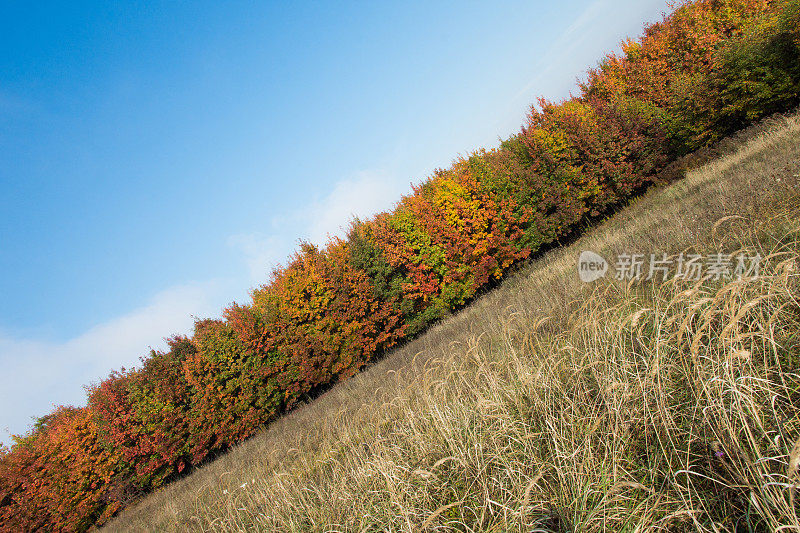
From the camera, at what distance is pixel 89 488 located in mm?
14578

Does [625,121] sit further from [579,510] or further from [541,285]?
[579,510]

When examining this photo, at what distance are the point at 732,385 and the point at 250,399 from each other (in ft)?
52.8

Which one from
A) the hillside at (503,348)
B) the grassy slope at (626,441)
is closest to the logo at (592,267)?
the hillside at (503,348)

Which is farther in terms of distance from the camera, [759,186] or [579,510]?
[759,186]

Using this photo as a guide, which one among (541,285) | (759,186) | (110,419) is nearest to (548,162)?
(541,285)

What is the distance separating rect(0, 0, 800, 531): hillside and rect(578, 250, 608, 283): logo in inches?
9.1

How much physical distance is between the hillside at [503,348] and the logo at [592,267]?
231 millimetres

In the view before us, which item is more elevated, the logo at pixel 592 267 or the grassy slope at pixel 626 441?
the grassy slope at pixel 626 441

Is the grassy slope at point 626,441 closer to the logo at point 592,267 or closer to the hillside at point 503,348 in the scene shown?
the hillside at point 503,348

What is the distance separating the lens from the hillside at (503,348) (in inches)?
93.1

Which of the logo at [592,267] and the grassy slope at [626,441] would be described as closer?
the grassy slope at [626,441]

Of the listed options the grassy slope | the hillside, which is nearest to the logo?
the hillside

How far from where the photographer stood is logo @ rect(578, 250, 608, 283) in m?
6.94

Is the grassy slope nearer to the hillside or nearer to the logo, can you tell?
the hillside
